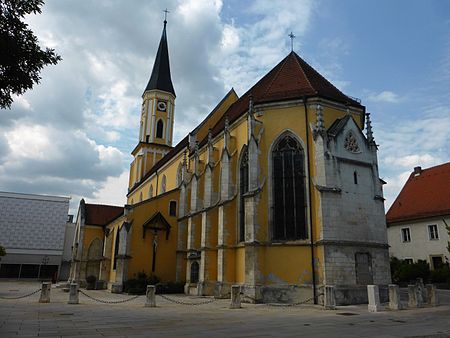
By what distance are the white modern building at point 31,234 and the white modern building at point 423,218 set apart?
41326mm

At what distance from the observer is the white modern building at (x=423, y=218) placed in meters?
32.3

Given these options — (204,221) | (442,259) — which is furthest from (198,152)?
(442,259)

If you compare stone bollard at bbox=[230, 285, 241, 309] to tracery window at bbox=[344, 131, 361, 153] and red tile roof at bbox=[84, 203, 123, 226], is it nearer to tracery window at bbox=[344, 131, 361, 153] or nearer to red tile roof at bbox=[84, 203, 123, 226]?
tracery window at bbox=[344, 131, 361, 153]

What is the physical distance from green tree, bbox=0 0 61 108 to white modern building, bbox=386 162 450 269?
1271 inches

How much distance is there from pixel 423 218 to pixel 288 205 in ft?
69.9

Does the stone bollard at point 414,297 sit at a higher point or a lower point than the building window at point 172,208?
lower

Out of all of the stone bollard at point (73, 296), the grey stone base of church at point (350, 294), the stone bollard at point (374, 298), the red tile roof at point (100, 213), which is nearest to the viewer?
the stone bollard at point (374, 298)

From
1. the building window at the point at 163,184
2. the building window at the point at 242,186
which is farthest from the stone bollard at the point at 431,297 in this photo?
the building window at the point at 163,184

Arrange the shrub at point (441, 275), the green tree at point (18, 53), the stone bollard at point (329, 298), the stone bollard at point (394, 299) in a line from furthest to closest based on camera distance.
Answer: the shrub at point (441, 275) → the stone bollard at point (329, 298) → the stone bollard at point (394, 299) → the green tree at point (18, 53)

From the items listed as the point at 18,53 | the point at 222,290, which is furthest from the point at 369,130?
the point at 18,53

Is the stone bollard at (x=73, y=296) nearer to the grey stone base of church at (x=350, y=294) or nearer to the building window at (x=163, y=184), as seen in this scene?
the grey stone base of church at (x=350, y=294)

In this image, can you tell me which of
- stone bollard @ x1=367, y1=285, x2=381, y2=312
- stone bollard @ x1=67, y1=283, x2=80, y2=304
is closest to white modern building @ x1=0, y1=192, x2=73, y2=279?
stone bollard @ x1=67, y1=283, x2=80, y2=304

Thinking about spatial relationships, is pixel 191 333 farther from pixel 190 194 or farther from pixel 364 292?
pixel 190 194

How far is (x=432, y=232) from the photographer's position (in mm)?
33000
